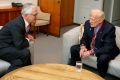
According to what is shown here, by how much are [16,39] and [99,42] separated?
108 cm

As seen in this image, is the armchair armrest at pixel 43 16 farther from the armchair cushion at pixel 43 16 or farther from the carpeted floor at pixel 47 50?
the carpeted floor at pixel 47 50

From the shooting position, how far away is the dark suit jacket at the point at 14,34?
9.68ft

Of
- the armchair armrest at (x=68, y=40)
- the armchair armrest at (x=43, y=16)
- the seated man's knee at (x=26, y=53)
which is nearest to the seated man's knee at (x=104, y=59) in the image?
the armchair armrest at (x=68, y=40)

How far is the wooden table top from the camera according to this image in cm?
232

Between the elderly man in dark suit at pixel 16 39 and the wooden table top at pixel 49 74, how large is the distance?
55cm

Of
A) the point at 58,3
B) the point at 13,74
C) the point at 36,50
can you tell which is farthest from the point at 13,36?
the point at 58,3

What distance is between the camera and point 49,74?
7.84 feet

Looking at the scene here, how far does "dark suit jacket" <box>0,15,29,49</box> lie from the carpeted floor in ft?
3.25

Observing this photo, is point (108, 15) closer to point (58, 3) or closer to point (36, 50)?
point (58, 3)

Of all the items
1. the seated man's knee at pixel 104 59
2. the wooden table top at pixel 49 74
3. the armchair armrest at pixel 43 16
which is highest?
the armchair armrest at pixel 43 16

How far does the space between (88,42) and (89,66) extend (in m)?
0.33

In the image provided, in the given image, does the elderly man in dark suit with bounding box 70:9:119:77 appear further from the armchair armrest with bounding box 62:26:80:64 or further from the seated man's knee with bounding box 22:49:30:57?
the seated man's knee with bounding box 22:49:30:57

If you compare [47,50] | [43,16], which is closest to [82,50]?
[47,50]

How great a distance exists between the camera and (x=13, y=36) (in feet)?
9.70
